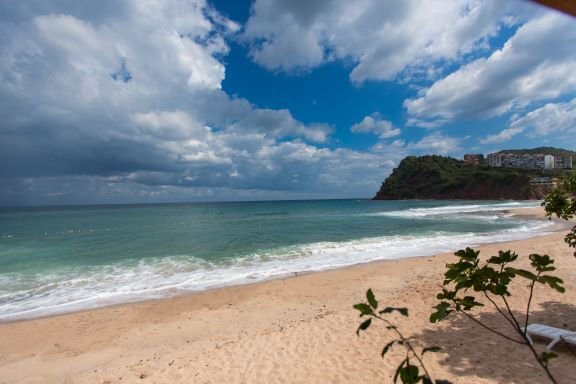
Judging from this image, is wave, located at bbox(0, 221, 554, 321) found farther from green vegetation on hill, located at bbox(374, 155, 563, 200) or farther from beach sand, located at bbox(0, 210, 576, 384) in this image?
green vegetation on hill, located at bbox(374, 155, 563, 200)

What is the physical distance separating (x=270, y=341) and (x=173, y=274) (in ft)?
29.1

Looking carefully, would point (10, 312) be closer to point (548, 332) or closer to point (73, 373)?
point (73, 373)

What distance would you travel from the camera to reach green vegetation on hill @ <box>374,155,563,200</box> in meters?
90.6

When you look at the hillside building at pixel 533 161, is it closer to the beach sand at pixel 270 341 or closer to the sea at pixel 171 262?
the sea at pixel 171 262

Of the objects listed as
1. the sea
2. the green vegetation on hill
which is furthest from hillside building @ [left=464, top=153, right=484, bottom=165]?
the sea

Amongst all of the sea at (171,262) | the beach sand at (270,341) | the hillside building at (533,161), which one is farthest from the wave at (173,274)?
the hillside building at (533,161)

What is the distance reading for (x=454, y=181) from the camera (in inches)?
4535

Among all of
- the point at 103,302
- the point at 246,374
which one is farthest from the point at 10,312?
the point at 246,374

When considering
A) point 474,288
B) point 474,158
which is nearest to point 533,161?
point 474,158

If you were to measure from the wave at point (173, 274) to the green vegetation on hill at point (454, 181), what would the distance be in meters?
76.6

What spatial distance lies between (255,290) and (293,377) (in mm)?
5737

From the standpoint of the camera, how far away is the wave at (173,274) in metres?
10.9

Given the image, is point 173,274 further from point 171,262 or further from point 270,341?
point 270,341

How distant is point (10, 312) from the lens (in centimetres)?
1004
